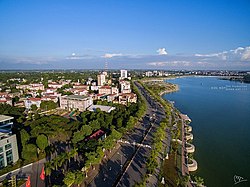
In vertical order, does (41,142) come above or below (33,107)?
above

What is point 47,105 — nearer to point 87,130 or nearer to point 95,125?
point 95,125

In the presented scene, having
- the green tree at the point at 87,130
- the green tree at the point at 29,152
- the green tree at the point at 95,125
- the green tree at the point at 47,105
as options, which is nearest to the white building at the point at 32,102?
the green tree at the point at 47,105

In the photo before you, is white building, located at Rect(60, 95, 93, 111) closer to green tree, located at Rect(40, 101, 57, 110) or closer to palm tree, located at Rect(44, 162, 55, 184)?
green tree, located at Rect(40, 101, 57, 110)

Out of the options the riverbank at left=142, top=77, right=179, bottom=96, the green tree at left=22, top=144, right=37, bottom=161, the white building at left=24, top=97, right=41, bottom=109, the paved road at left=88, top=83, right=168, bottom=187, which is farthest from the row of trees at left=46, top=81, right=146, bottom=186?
the riverbank at left=142, top=77, right=179, bottom=96

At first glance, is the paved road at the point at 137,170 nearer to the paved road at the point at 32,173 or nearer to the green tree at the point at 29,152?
the paved road at the point at 32,173

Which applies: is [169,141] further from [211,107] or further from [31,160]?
[211,107]

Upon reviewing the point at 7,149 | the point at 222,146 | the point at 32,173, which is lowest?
the point at 222,146

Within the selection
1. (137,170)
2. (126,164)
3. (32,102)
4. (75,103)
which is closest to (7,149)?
(126,164)

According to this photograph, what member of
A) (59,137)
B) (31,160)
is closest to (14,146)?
(31,160)
